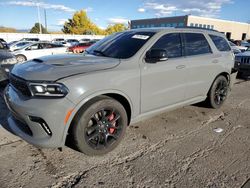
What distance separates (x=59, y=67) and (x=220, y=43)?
3.79 metres

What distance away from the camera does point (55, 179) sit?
2744 mm

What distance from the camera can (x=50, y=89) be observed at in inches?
109

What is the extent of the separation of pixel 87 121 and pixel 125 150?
817mm

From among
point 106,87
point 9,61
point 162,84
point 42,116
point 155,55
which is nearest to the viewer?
point 42,116

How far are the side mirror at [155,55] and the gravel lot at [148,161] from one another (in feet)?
4.25

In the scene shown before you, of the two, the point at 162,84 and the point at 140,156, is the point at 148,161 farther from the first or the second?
the point at 162,84

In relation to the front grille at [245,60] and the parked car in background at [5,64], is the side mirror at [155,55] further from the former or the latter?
the front grille at [245,60]

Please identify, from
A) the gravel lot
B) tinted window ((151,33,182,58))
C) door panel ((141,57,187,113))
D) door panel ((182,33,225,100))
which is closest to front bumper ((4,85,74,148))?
the gravel lot

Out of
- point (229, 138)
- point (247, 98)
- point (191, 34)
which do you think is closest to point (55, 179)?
point (229, 138)

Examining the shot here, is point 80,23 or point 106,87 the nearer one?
point 106,87

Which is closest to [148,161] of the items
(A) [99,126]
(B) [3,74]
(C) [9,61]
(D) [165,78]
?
(A) [99,126]

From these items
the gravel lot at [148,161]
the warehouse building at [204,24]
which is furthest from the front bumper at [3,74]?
the warehouse building at [204,24]

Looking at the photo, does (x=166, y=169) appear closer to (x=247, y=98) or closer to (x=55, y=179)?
(x=55, y=179)

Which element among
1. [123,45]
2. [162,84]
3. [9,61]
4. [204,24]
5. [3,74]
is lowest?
[3,74]
